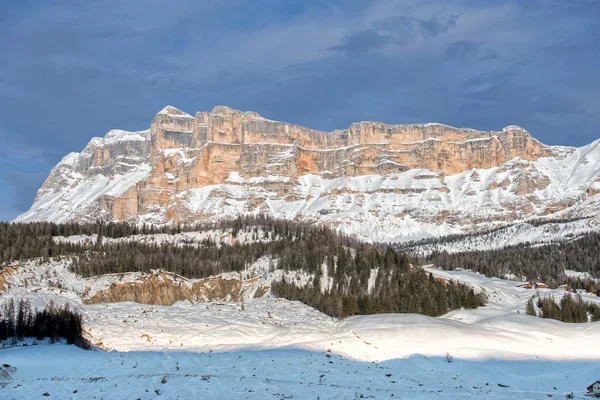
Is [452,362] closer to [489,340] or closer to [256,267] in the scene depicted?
[489,340]

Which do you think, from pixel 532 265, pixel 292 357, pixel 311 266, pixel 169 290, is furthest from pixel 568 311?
pixel 532 265

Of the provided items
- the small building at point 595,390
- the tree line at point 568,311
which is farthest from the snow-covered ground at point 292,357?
the tree line at point 568,311

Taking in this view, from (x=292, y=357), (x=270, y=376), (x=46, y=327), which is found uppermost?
(x=46, y=327)

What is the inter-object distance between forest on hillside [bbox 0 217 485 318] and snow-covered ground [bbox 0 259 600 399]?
15.4m

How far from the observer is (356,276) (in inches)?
4016

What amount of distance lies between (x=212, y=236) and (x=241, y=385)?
132805mm

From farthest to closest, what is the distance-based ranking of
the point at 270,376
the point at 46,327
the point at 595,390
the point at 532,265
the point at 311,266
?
the point at 532,265 → the point at 311,266 → the point at 46,327 → the point at 270,376 → the point at 595,390

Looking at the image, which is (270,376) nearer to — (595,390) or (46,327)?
(595,390)

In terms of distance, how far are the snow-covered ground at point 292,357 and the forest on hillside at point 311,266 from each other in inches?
608

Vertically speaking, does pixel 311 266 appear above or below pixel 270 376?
above

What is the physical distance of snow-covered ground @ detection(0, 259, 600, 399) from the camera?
2741 cm

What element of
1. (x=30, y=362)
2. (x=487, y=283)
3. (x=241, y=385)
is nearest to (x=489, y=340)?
(x=241, y=385)

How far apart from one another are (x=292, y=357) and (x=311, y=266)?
66900 mm

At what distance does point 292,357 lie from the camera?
3841 centimetres
